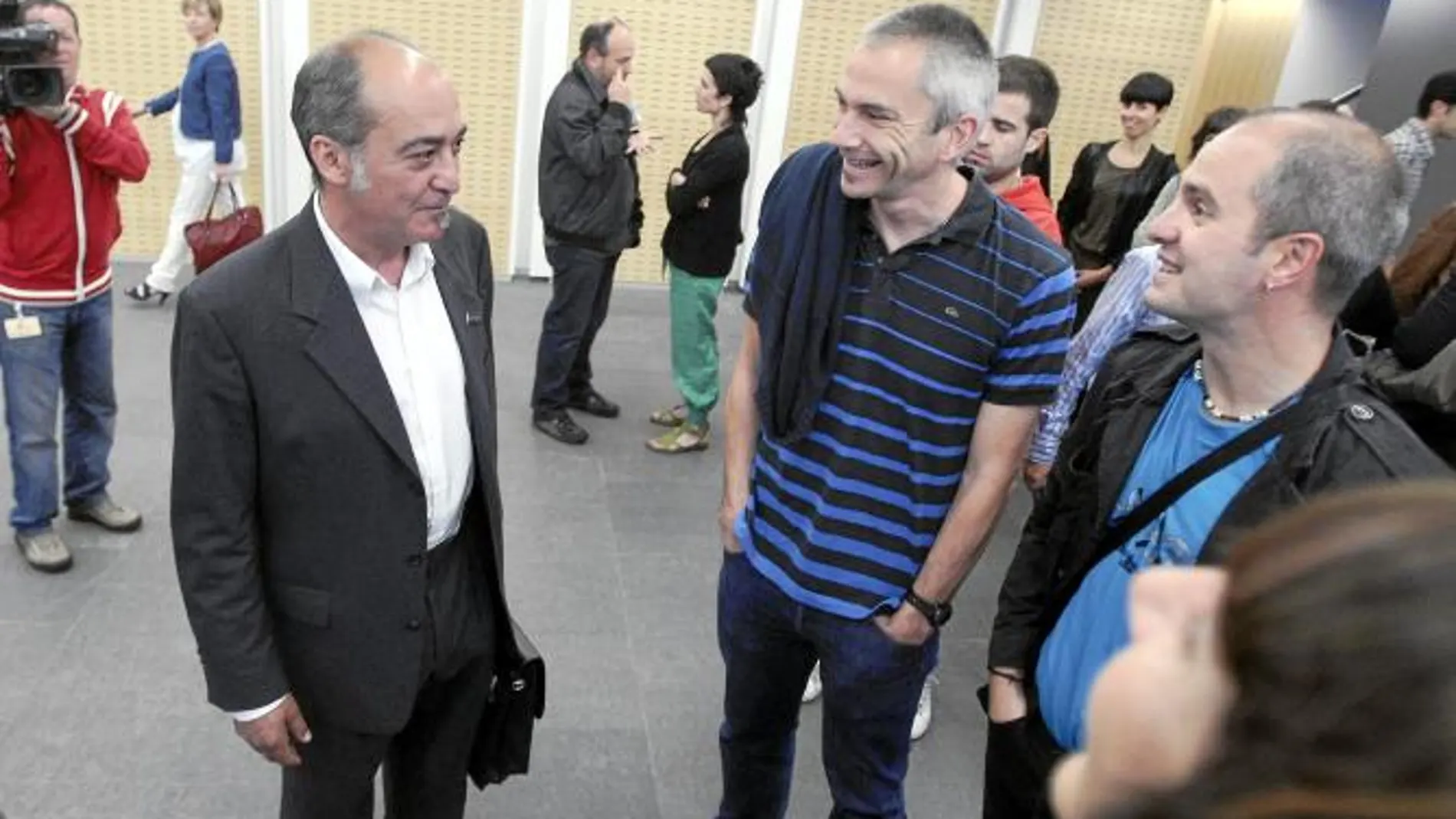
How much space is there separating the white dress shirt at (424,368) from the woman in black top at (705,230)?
2834mm

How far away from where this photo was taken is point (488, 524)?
2.01m

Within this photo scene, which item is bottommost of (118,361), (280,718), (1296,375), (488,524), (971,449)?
(118,361)

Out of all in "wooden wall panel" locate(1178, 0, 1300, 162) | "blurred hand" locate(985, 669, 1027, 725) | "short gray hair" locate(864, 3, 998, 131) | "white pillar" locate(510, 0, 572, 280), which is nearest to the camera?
"short gray hair" locate(864, 3, 998, 131)

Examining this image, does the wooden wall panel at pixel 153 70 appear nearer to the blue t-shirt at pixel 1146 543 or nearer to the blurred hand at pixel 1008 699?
the blurred hand at pixel 1008 699

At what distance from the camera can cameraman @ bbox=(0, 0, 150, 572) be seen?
316 cm

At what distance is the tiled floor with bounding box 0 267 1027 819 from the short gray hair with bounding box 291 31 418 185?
69.7 inches

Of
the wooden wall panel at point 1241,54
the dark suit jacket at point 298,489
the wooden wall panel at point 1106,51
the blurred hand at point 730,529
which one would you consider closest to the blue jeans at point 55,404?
the dark suit jacket at point 298,489

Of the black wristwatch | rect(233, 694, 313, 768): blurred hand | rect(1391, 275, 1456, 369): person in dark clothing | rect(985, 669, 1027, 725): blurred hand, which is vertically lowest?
rect(233, 694, 313, 768): blurred hand

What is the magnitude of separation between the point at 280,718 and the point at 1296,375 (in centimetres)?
175

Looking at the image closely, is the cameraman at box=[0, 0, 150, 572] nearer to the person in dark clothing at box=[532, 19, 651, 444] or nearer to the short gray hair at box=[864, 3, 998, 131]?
the person in dark clothing at box=[532, 19, 651, 444]

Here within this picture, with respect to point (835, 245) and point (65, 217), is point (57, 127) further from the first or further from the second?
point (835, 245)

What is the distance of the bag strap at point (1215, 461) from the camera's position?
1.50 metres

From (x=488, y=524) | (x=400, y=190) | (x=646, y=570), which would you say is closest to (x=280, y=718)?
(x=488, y=524)

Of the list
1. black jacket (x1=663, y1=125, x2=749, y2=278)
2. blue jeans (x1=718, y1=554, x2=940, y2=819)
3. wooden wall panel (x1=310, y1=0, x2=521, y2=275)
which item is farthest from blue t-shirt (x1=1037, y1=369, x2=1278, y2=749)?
wooden wall panel (x1=310, y1=0, x2=521, y2=275)
